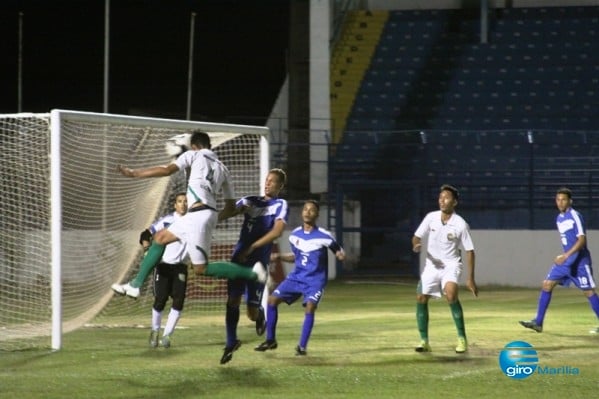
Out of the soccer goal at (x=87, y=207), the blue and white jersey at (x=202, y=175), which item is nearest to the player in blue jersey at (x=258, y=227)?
the blue and white jersey at (x=202, y=175)

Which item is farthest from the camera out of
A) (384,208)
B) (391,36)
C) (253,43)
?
(253,43)

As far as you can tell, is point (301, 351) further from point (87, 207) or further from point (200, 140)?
point (87, 207)

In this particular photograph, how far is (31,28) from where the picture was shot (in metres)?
32.8

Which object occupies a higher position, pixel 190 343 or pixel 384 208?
pixel 384 208

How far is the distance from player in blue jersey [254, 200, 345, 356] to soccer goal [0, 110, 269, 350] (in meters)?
2.29

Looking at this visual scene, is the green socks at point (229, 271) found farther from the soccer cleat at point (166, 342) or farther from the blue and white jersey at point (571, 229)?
the blue and white jersey at point (571, 229)

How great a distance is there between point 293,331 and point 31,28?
2073cm

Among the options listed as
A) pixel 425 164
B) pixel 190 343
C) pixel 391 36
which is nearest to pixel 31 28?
pixel 391 36

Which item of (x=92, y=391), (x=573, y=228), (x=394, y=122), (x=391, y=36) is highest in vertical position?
(x=391, y=36)

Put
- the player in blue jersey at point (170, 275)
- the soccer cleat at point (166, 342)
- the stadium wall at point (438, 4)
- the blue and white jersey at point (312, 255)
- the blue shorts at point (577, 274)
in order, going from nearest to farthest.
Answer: the blue and white jersey at point (312, 255) → the soccer cleat at point (166, 342) → the player in blue jersey at point (170, 275) → the blue shorts at point (577, 274) → the stadium wall at point (438, 4)

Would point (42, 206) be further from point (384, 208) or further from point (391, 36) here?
point (391, 36)

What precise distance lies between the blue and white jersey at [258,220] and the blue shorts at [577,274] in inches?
175

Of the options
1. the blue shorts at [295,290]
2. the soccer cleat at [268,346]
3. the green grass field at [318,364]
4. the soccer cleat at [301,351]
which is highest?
the blue shorts at [295,290]

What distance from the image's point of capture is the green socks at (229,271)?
10.9 m
